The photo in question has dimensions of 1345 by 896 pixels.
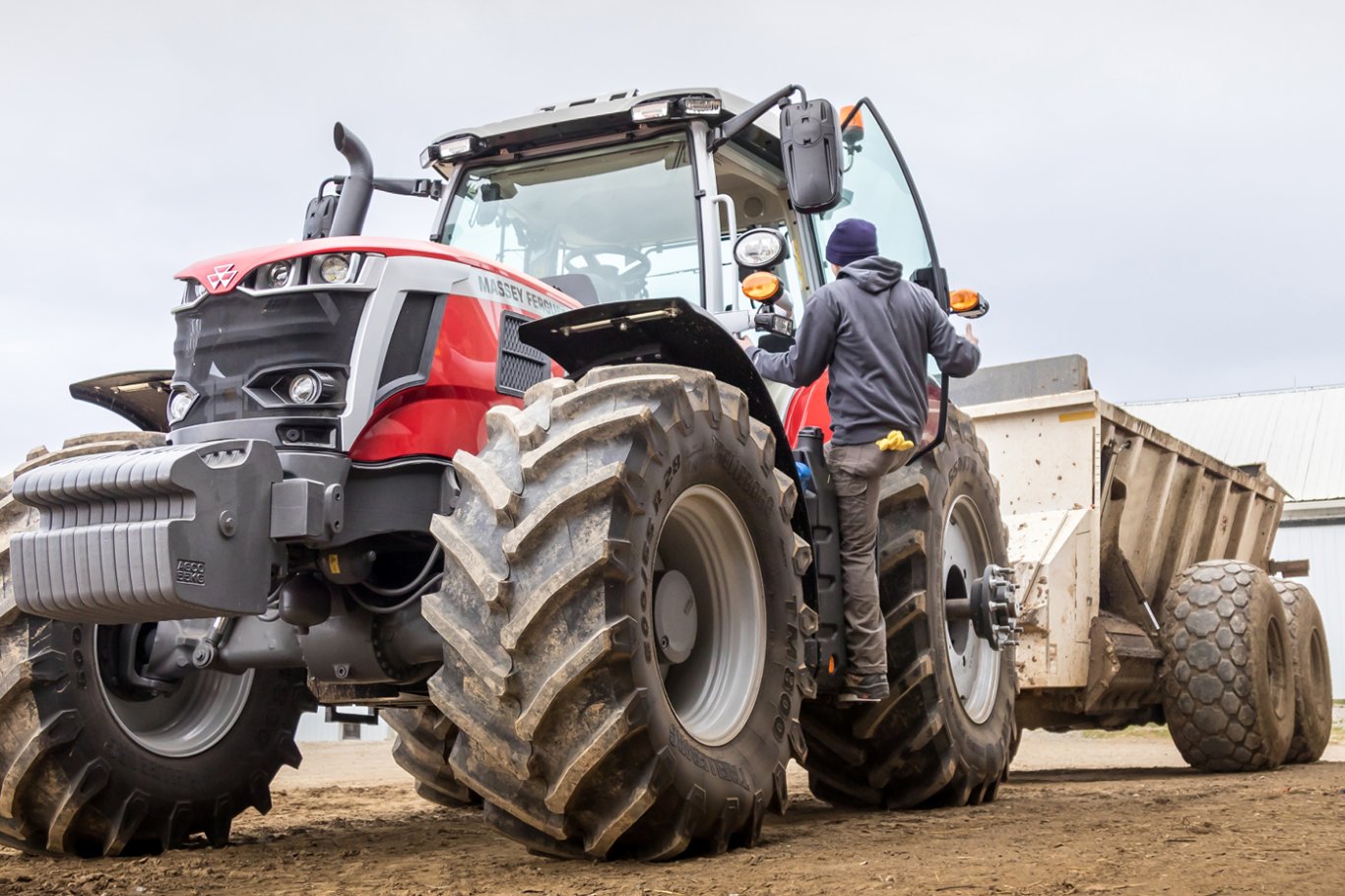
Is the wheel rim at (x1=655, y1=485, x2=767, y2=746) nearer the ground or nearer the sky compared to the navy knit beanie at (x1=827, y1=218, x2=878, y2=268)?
nearer the ground

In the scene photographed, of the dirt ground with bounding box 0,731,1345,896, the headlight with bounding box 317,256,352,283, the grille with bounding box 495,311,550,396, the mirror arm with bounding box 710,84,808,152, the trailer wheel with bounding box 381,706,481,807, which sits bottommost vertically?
the dirt ground with bounding box 0,731,1345,896

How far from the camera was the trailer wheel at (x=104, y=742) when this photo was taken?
463cm

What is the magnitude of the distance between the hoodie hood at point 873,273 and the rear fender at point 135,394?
2.48 metres

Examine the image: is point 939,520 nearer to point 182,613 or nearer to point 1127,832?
point 1127,832

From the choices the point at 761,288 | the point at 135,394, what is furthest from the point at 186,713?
the point at 761,288

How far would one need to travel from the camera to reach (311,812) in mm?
7035

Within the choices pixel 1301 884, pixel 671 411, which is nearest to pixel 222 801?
pixel 671 411

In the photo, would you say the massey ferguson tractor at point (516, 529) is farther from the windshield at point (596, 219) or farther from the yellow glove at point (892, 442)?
the yellow glove at point (892, 442)

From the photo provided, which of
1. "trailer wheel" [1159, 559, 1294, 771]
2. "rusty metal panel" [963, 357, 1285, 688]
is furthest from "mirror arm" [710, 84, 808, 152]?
"trailer wheel" [1159, 559, 1294, 771]

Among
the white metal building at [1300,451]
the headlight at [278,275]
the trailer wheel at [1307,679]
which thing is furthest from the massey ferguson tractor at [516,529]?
the white metal building at [1300,451]

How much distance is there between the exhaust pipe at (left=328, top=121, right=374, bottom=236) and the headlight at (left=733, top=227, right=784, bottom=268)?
1370 mm

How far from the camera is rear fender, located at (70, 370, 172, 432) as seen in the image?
210 inches

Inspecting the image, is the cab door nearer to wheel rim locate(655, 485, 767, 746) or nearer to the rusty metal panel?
wheel rim locate(655, 485, 767, 746)

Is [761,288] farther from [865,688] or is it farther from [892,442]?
[865,688]
